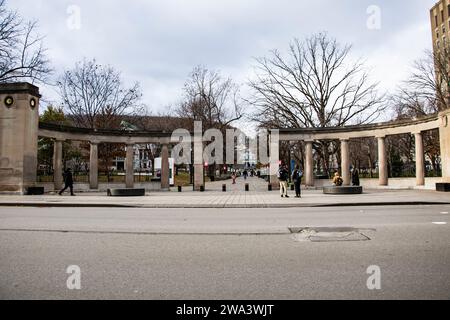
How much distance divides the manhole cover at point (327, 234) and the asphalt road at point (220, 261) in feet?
0.72

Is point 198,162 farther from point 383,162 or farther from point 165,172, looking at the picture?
point 383,162

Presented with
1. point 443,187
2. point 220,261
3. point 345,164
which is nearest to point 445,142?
point 443,187

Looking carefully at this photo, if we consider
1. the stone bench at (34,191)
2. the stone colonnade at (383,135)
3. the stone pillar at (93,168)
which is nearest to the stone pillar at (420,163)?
the stone colonnade at (383,135)

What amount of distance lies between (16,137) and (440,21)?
8632 cm

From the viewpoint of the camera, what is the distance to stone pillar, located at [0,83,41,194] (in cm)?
2253

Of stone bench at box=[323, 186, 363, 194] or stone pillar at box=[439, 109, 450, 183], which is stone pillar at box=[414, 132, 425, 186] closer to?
stone pillar at box=[439, 109, 450, 183]

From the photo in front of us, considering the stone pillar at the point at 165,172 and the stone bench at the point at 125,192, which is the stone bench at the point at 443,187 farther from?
the stone pillar at the point at 165,172

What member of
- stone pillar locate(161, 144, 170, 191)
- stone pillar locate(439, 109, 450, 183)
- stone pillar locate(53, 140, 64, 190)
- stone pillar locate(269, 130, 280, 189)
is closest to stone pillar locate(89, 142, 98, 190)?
stone pillar locate(53, 140, 64, 190)

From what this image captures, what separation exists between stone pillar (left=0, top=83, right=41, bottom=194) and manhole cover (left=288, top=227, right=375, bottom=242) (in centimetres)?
2030

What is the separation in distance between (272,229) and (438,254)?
3924mm

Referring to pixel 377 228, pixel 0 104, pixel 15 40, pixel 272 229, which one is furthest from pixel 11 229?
pixel 15 40

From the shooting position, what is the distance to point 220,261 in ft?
19.1

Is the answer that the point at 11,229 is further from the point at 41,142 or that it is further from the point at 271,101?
the point at 41,142

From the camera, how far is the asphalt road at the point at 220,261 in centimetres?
430
